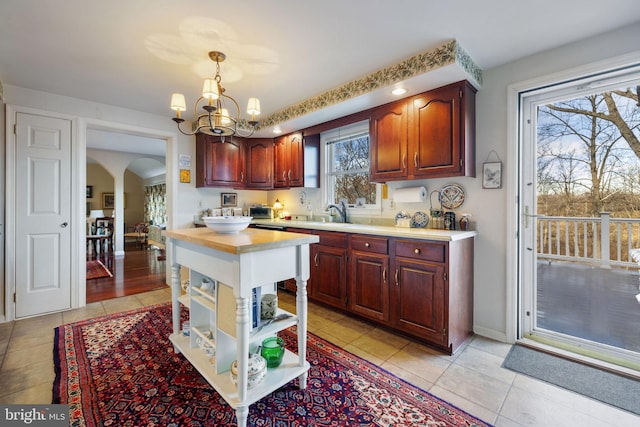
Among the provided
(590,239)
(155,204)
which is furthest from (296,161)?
(155,204)

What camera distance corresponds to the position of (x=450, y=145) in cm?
236

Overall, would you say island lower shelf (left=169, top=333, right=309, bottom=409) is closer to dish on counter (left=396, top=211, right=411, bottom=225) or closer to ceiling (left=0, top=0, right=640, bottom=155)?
dish on counter (left=396, top=211, right=411, bottom=225)

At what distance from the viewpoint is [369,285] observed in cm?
258

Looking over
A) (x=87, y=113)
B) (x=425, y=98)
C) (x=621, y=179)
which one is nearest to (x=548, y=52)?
(x=425, y=98)

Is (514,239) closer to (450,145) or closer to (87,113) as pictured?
(450,145)

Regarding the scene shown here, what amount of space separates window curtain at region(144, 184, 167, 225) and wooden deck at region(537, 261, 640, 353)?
9.41 meters

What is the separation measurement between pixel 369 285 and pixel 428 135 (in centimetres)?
147

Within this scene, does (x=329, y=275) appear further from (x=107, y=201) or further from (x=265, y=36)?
(x=107, y=201)

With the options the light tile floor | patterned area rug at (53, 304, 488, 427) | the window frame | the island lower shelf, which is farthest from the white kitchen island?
the window frame

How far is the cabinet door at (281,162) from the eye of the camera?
406cm

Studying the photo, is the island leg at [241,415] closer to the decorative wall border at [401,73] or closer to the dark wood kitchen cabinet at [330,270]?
the dark wood kitchen cabinet at [330,270]

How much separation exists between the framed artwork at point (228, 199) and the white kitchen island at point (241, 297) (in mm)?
2644

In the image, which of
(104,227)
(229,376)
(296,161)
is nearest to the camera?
(229,376)

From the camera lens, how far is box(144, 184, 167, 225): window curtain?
9031 mm
